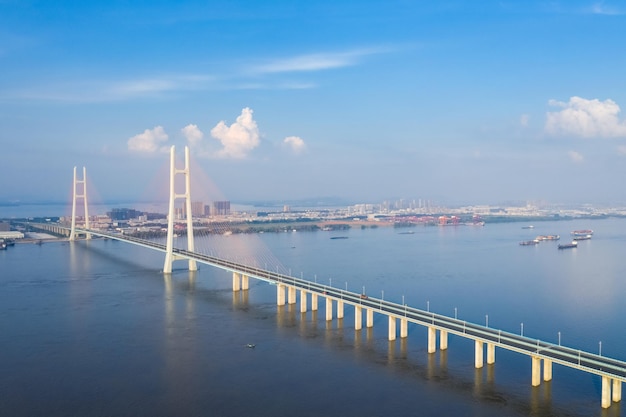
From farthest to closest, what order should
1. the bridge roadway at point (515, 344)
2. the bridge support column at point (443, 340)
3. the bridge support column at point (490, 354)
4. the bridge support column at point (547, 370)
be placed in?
the bridge support column at point (443, 340) < the bridge support column at point (490, 354) < the bridge support column at point (547, 370) < the bridge roadway at point (515, 344)

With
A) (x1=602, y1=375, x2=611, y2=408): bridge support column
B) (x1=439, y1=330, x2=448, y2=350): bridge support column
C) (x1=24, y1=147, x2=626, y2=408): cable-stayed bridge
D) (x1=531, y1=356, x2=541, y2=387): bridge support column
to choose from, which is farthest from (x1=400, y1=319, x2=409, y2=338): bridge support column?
(x1=602, y1=375, x2=611, y2=408): bridge support column

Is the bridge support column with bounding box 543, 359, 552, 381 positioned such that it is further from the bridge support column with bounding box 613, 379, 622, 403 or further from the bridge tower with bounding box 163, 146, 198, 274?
the bridge tower with bounding box 163, 146, 198, 274

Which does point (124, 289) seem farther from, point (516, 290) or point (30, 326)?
point (516, 290)

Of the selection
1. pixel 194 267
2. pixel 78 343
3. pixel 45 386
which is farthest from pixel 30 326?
pixel 194 267

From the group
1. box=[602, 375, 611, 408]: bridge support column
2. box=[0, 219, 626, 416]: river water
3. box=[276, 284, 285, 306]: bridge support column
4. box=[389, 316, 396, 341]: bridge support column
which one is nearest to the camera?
box=[602, 375, 611, 408]: bridge support column

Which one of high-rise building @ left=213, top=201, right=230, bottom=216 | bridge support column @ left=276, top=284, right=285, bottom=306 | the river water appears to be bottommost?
the river water

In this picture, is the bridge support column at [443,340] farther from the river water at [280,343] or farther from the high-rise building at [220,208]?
the high-rise building at [220,208]

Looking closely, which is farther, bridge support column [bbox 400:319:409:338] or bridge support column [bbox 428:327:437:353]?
bridge support column [bbox 400:319:409:338]

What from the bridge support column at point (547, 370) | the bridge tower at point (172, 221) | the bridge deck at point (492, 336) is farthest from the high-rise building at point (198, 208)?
the bridge support column at point (547, 370)
